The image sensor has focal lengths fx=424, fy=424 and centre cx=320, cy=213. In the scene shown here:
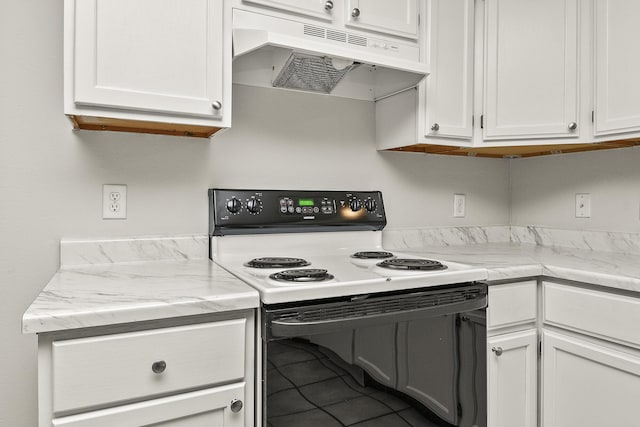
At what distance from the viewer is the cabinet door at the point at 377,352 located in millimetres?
1153

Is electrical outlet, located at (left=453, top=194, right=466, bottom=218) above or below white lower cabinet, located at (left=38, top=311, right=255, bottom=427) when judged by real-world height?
above

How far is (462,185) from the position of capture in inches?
88.9

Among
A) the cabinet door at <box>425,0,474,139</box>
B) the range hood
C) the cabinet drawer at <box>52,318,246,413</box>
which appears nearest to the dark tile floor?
the cabinet drawer at <box>52,318,246,413</box>

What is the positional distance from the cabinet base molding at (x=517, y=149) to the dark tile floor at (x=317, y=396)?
1091 millimetres

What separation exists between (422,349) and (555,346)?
0.57m

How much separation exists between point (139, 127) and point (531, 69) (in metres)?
1.60

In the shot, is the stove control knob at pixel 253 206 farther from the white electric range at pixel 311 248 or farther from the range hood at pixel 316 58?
the range hood at pixel 316 58

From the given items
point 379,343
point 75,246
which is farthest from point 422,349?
point 75,246

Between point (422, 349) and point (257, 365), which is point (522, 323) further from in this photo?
point (257, 365)

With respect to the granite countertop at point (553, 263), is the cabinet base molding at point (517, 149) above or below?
above

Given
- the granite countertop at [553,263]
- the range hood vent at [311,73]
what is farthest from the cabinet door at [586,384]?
the range hood vent at [311,73]

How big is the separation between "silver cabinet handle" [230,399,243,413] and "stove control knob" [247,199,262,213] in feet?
2.45

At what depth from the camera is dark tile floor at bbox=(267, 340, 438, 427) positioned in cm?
106

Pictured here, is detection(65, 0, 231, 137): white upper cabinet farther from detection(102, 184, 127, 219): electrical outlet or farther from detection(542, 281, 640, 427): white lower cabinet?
detection(542, 281, 640, 427): white lower cabinet
